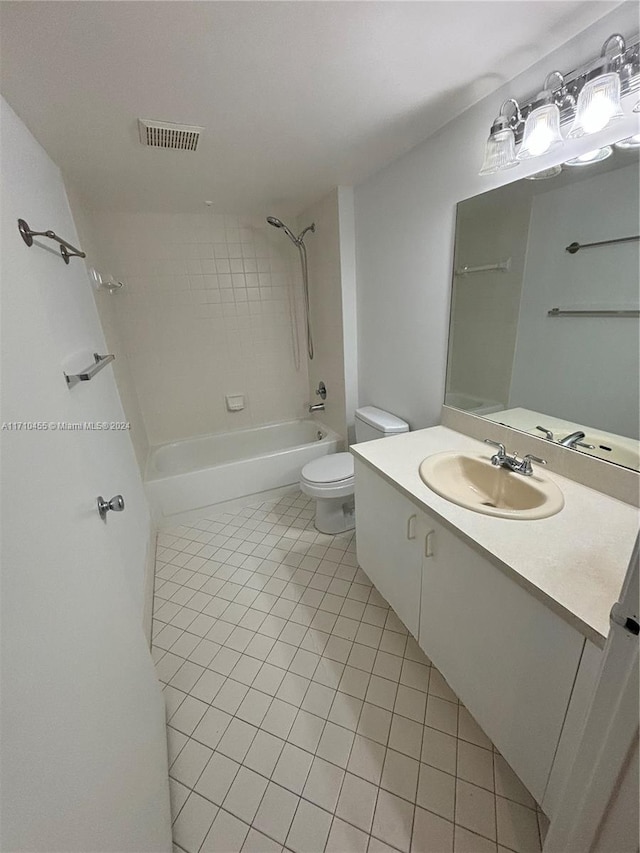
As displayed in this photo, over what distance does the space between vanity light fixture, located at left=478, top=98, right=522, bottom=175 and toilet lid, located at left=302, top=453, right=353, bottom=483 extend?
156 centimetres

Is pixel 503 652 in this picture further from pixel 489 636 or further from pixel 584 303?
pixel 584 303

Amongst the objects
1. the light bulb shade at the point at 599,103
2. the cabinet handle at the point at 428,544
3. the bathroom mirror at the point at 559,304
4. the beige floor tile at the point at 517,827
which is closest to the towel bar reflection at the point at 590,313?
the bathroom mirror at the point at 559,304

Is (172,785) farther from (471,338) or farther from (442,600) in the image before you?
(471,338)

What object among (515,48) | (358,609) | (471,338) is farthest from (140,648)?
(515,48)

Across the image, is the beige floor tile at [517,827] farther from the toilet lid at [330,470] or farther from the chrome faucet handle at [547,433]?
the toilet lid at [330,470]

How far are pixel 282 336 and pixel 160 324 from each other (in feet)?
3.31

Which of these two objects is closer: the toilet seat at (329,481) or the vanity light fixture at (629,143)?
the vanity light fixture at (629,143)

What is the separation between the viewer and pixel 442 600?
45.2 inches

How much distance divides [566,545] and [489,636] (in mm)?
339

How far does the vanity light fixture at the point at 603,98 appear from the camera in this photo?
0.88 metres

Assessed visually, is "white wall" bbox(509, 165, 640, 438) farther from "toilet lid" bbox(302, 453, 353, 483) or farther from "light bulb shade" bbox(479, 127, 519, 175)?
"toilet lid" bbox(302, 453, 353, 483)

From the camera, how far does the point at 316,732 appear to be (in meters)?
1.19

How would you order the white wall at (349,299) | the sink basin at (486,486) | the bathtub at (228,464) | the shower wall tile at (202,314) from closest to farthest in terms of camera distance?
the sink basin at (486,486) < the white wall at (349,299) < the bathtub at (228,464) < the shower wall tile at (202,314)

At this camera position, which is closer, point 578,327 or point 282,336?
point 578,327
